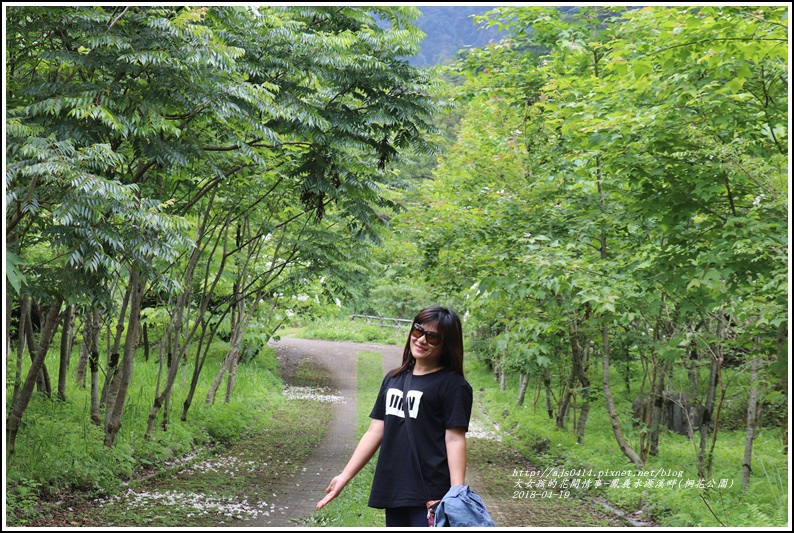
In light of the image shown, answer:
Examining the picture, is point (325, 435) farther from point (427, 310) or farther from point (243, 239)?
point (427, 310)

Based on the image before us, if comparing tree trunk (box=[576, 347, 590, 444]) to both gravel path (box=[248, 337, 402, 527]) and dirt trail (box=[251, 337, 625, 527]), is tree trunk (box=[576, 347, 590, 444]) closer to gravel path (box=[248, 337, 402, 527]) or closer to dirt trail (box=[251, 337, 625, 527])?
dirt trail (box=[251, 337, 625, 527])

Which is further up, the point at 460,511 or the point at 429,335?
the point at 429,335

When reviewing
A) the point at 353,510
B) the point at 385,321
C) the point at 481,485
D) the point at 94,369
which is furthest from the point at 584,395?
the point at 385,321

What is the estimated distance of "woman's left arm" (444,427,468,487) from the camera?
3.06m

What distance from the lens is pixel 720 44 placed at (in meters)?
4.82

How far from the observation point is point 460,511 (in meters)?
2.79

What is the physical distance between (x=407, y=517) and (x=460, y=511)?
1.56 feet

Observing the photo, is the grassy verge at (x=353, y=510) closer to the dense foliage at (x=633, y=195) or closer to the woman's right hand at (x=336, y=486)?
the dense foliage at (x=633, y=195)

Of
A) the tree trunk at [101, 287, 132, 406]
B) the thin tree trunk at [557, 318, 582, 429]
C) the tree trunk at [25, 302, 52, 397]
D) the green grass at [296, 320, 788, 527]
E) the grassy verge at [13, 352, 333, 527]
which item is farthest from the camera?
the thin tree trunk at [557, 318, 582, 429]

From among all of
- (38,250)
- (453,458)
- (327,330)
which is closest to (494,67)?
(38,250)

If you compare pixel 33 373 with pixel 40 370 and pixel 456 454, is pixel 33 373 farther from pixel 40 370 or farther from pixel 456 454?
pixel 456 454

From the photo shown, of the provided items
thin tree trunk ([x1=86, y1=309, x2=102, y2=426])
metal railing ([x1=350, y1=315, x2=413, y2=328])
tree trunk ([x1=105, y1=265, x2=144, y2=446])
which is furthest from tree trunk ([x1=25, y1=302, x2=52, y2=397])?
metal railing ([x1=350, y1=315, x2=413, y2=328])

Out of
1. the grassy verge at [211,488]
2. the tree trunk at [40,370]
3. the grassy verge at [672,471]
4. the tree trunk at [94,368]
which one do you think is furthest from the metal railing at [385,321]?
the tree trunk at [94,368]

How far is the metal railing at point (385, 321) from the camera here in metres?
38.4
